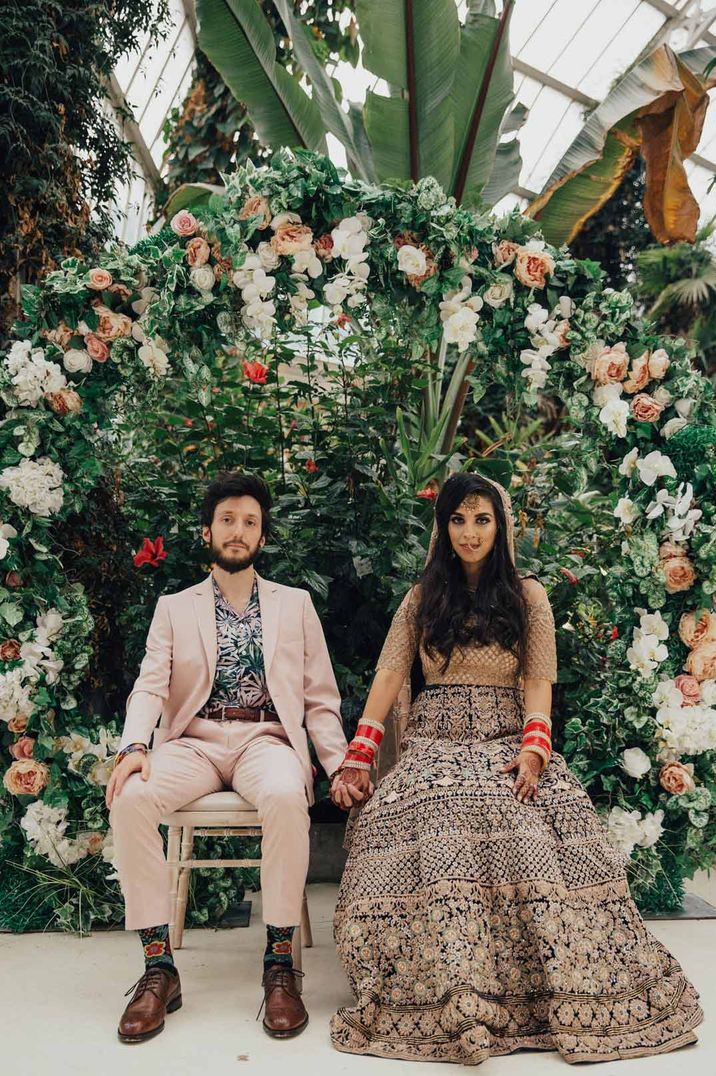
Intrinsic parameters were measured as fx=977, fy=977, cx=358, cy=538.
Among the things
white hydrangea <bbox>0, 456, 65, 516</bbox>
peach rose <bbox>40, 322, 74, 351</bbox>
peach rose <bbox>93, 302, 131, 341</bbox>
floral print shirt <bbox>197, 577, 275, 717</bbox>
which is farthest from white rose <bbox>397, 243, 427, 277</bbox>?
white hydrangea <bbox>0, 456, 65, 516</bbox>

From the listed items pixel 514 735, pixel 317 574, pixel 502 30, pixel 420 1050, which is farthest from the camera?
pixel 502 30

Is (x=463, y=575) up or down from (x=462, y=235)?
down

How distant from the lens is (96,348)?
11.6 feet

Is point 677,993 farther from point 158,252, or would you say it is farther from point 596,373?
point 158,252

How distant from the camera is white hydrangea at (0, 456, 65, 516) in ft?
11.5

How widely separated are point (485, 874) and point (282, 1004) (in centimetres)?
64

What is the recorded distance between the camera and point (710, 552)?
137 inches

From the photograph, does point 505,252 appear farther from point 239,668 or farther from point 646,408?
point 239,668

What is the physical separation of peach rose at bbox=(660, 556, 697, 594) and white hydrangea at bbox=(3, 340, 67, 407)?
2.31m

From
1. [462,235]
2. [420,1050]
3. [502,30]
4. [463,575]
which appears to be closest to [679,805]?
[463,575]

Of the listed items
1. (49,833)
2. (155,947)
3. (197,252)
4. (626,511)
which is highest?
(197,252)

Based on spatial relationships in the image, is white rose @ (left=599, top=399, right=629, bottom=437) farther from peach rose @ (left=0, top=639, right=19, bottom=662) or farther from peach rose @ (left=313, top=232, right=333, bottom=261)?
peach rose @ (left=0, top=639, right=19, bottom=662)

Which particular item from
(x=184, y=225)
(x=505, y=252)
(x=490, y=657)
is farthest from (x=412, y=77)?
(x=490, y=657)

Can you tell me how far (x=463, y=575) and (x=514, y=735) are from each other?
1.82 feet
